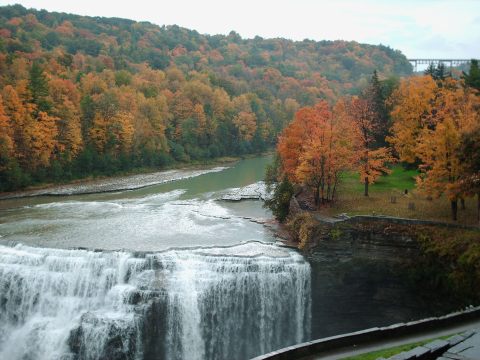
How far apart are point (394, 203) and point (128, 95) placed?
4494cm

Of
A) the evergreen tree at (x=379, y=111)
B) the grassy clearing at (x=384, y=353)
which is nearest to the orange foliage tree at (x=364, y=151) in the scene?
the evergreen tree at (x=379, y=111)

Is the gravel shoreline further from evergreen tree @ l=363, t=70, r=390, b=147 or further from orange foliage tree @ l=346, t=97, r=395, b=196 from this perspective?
orange foliage tree @ l=346, t=97, r=395, b=196

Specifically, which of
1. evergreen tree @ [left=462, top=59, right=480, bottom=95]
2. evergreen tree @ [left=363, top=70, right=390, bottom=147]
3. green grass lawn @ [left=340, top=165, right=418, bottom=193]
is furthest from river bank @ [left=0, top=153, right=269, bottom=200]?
evergreen tree @ [left=462, top=59, right=480, bottom=95]

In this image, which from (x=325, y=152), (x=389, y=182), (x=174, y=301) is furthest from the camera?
(x=389, y=182)

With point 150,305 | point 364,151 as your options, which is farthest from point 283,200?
point 150,305

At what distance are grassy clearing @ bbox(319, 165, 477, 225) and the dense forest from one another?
2976cm

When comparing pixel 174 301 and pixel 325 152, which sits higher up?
pixel 325 152

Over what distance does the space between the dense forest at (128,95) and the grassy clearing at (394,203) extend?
29764 mm

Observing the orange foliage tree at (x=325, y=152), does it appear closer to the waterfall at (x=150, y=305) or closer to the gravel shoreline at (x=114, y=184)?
the waterfall at (x=150, y=305)

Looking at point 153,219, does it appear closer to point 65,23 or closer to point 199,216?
point 199,216

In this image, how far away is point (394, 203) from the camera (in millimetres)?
32062

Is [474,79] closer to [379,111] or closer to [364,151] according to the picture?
[379,111]

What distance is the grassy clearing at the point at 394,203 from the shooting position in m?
28.7

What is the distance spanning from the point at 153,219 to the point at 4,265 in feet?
37.5
